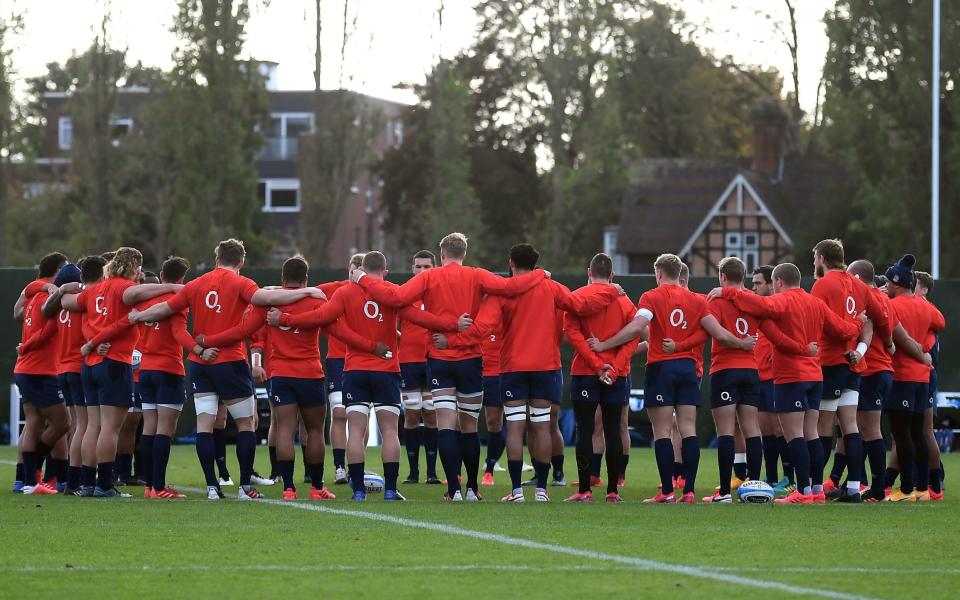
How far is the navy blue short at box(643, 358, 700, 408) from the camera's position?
13180 millimetres

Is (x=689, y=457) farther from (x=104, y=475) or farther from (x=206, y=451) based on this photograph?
(x=104, y=475)

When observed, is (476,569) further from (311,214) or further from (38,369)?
(311,214)

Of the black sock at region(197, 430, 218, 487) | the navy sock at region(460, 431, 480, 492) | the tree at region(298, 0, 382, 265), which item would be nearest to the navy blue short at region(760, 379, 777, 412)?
the navy sock at region(460, 431, 480, 492)

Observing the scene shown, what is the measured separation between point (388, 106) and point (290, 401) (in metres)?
60.5

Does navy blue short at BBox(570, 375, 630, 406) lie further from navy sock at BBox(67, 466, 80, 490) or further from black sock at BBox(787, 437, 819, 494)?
navy sock at BBox(67, 466, 80, 490)

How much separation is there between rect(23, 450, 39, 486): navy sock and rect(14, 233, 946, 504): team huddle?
60 centimetres

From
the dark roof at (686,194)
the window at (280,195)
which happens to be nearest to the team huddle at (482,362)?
the dark roof at (686,194)

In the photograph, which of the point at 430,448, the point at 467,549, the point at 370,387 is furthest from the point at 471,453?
the point at 467,549

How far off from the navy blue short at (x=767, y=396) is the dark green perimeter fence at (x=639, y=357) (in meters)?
8.10

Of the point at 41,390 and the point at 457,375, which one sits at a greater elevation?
the point at 457,375

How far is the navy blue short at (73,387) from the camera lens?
14.0 m

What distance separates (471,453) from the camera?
13.6m

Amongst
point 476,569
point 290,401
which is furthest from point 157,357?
point 476,569

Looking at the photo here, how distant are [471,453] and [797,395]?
2704 millimetres
